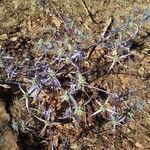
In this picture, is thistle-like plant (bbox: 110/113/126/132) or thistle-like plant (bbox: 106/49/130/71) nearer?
thistle-like plant (bbox: 110/113/126/132)

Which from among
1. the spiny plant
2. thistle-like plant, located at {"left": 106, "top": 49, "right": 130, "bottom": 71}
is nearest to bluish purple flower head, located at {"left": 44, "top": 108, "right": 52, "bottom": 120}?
the spiny plant

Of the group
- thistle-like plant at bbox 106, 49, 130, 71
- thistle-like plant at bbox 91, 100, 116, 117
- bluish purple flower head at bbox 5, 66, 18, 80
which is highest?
thistle-like plant at bbox 106, 49, 130, 71

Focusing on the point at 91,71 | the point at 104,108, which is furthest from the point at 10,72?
the point at 104,108

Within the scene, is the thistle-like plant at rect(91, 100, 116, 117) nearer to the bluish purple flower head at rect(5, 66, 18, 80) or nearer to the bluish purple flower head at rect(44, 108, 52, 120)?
the bluish purple flower head at rect(44, 108, 52, 120)

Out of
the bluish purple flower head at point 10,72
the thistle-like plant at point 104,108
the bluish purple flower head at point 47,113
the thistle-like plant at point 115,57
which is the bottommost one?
the bluish purple flower head at point 47,113

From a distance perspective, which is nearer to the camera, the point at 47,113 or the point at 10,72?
the point at 47,113

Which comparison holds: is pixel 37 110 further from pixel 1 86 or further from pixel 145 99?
pixel 145 99

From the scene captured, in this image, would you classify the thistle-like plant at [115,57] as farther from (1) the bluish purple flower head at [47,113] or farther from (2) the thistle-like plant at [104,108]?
(1) the bluish purple flower head at [47,113]

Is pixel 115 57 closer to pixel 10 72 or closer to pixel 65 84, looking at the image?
pixel 65 84

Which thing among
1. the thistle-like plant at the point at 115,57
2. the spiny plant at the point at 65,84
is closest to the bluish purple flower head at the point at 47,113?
the spiny plant at the point at 65,84

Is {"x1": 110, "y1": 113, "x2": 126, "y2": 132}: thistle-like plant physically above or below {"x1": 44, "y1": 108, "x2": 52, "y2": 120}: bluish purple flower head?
above
